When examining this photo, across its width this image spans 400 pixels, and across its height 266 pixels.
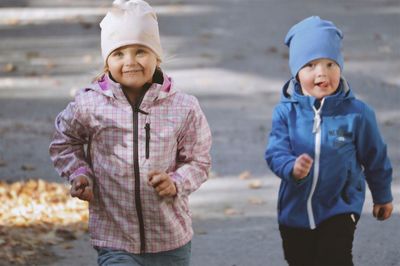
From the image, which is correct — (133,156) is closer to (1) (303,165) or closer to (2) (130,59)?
(2) (130,59)

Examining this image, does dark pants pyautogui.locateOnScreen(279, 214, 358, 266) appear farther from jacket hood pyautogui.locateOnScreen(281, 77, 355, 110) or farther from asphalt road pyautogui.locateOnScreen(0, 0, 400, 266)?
asphalt road pyautogui.locateOnScreen(0, 0, 400, 266)

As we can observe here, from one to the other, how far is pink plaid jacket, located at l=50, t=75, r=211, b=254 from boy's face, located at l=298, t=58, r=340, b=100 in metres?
0.60

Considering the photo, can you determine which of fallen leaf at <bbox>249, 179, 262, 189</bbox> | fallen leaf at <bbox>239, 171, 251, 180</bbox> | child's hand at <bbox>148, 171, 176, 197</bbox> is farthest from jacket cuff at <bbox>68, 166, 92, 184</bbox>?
fallen leaf at <bbox>239, 171, 251, 180</bbox>

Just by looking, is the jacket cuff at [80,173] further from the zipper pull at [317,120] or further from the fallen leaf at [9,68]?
the fallen leaf at [9,68]

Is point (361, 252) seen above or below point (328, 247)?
below

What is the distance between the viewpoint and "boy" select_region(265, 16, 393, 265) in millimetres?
4883

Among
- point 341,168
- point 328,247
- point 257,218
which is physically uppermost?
point 341,168

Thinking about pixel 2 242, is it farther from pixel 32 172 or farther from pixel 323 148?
pixel 323 148

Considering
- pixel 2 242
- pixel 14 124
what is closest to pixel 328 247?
pixel 2 242

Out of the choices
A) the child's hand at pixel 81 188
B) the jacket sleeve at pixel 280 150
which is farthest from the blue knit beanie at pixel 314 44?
the child's hand at pixel 81 188

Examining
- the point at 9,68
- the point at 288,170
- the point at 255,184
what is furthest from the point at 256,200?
the point at 9,68

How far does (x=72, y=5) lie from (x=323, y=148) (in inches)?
559

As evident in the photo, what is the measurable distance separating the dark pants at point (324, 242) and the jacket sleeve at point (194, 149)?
598mm

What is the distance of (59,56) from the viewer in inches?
584
